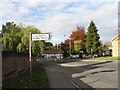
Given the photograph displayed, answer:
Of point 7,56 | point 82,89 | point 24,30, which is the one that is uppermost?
point 24,30

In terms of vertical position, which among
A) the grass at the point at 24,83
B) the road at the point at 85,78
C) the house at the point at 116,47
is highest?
the house at the point at 116,47

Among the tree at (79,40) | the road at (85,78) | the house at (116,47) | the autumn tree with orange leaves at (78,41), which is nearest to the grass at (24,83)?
the road at (85,78)

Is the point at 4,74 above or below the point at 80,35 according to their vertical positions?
below

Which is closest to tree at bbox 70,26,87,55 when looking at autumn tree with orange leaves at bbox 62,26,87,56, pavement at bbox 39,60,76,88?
autumn tree with orange leaves at bbox 62,26,87,56

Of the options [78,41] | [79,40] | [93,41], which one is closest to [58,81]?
[93,41]

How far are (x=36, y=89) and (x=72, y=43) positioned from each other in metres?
94.0

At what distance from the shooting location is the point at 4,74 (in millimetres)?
15367

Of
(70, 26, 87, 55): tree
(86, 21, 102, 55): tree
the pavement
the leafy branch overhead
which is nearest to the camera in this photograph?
the pavement

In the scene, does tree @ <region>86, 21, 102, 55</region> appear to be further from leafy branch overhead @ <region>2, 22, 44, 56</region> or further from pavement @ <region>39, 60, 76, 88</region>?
pavement @ <region>39, 60, 76, 88</region>

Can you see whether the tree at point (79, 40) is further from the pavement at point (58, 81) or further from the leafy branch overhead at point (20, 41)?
the pavement at point (58, 81)

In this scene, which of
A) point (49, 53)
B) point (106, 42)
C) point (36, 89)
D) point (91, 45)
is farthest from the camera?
point (106, 42)

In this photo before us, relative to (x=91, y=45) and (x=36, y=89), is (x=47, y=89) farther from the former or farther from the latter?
(x=91, y=45)

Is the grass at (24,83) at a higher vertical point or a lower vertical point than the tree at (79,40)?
lower

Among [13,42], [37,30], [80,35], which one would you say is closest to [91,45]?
[80,35]
